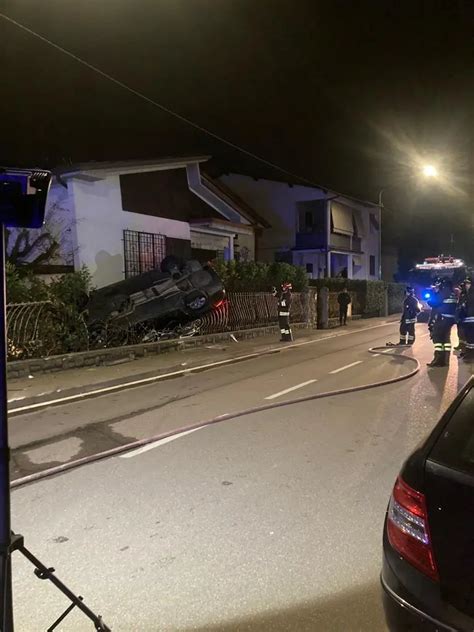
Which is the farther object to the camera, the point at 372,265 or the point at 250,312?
the point at 372,265

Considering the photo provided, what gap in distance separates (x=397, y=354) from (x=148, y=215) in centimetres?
964

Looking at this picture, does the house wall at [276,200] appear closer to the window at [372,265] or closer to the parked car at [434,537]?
the window at [372,265]

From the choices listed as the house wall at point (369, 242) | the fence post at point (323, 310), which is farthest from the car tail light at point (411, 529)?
the house wall at point (369, 242)

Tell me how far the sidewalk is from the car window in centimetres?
686

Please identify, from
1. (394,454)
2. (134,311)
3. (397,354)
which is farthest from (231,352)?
(394,454)

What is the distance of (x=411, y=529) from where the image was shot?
7.14 feet

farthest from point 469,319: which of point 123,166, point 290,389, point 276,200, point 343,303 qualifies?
point 276,200

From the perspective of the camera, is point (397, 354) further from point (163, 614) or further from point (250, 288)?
point (163, 614)

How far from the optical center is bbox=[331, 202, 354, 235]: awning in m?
33.8

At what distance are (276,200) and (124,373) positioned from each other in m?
25.4

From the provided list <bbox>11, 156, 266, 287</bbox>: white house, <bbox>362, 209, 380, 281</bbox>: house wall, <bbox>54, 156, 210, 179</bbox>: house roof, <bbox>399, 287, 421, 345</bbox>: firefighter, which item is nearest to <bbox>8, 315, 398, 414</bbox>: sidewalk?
<bbox>399, 287, 421, 345</bbox>: firefighter

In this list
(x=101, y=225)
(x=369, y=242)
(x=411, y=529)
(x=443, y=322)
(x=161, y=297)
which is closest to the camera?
(x=411, y=529)

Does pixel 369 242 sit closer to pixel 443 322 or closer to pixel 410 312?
pixel 410 312

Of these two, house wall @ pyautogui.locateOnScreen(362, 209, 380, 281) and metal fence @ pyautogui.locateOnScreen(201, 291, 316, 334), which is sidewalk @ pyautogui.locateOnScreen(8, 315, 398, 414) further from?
house wall @ pyautogui.locateOnScreen(362, 209, 380, 281)
